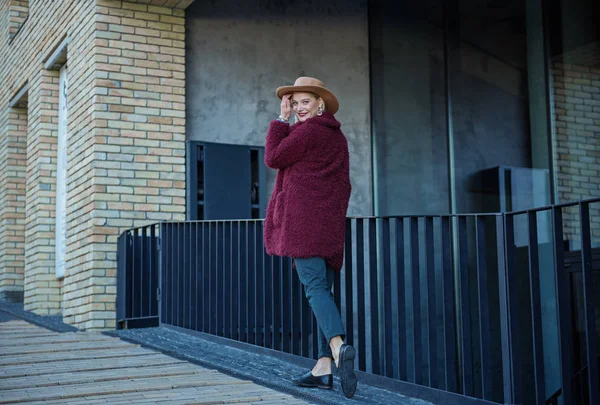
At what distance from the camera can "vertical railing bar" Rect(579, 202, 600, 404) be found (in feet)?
13.4

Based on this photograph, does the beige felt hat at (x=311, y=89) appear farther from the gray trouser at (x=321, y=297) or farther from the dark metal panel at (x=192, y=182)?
the dark metal panel at (x=192, y=182)

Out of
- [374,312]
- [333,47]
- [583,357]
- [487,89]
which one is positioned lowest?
[583,357]

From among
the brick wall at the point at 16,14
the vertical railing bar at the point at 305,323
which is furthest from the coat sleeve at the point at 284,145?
the brick wall at the point at 16,14

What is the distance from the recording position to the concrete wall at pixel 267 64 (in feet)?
31.1

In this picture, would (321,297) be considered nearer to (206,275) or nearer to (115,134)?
(206,275)

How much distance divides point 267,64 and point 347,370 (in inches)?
222

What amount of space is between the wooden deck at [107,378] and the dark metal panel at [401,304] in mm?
770

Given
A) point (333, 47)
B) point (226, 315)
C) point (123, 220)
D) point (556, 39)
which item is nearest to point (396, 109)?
point (333, 47)

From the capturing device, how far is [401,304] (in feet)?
17.6

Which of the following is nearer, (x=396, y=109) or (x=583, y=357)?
(x=583, y=357)

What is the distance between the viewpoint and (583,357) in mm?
7715

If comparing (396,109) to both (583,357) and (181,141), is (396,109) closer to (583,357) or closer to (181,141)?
(181,141)

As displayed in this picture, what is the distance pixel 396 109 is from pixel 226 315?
430cm

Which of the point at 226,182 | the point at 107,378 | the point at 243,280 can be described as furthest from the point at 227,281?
the point at 226,182
